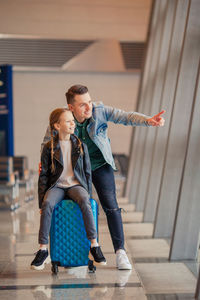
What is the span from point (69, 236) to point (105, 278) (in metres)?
0.40

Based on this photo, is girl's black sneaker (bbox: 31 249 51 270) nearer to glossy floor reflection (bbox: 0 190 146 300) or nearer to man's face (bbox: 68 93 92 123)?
glossy floor reflection (bbox: 0 190 146 300)

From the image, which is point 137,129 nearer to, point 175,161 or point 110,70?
point 110,70

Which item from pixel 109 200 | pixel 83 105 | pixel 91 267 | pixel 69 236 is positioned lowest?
pixel 91 267

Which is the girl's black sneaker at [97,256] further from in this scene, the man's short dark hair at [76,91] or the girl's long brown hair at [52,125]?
the man's short dark hair at [76,91]

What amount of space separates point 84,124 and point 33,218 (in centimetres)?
379

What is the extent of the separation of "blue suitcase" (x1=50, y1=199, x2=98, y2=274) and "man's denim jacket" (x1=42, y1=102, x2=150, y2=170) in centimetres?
47

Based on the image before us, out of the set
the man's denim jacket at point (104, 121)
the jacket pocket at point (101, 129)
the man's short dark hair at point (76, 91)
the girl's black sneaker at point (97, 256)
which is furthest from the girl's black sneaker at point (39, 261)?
the man's short dark hair at point (76, 91)

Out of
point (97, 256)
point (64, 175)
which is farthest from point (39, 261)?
point (64, 175)

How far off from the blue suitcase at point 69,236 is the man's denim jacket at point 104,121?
47 cm

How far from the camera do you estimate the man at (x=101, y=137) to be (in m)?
3.49

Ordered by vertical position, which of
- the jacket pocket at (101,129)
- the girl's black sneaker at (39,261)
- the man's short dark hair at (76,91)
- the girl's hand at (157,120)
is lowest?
the girl's black sneaker at (39,261)

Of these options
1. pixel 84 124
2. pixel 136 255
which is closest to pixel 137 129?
pixel 136 255

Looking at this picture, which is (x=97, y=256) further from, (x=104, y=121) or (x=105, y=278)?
(x=104, y=121)

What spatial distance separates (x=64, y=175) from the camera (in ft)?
11.5
